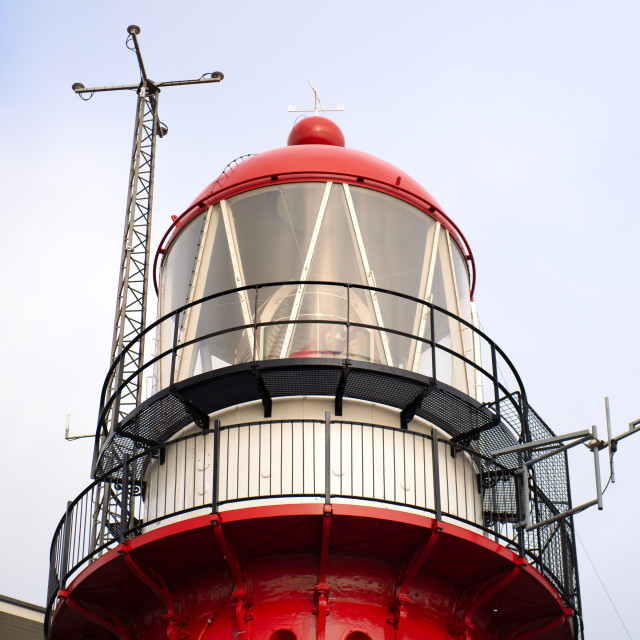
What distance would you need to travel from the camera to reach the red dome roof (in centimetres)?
1998

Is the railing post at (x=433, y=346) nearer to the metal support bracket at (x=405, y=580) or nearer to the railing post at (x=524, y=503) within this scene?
the railing post at (x=524, y=503)

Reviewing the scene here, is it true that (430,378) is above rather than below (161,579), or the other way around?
above

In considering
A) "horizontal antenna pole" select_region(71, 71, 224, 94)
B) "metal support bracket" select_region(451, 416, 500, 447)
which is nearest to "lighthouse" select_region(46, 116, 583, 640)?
"metal support bracket" select_region(451, 416, 500, 447)

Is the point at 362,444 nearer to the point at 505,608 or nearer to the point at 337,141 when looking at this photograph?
the point at 505,608

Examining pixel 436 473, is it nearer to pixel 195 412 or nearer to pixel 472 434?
pixel 472 434

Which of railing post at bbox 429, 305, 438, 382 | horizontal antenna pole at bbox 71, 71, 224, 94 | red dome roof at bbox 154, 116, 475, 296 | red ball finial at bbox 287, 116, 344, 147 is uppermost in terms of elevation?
horizontal antenna pole at bbox 71, 71, 224, 94

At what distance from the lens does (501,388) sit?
18.2 meters

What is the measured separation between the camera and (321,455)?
16.8 metres

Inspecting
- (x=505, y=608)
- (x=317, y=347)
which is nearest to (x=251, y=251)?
(x=317, y=347)

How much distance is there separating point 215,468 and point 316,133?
8.17m

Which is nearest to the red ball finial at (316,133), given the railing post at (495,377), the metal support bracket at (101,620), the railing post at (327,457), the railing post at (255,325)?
the railing post at (255,325)

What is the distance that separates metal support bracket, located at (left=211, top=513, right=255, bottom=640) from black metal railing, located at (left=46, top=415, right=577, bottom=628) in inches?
12.3

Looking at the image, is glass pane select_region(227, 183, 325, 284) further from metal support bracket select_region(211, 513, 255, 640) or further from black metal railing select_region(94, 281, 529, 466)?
metal support bracket select_region(211, 513, 255, 640)

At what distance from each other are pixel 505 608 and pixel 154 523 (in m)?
5.28
